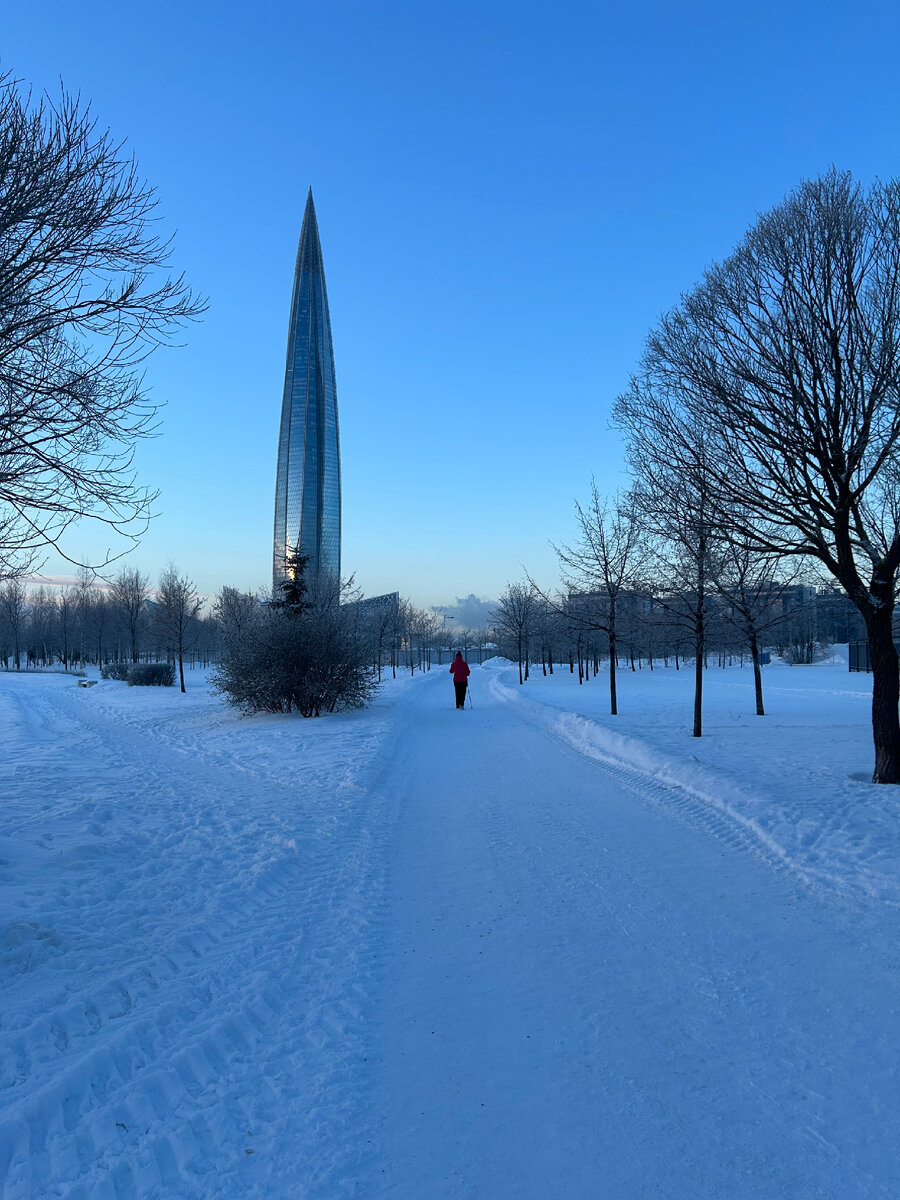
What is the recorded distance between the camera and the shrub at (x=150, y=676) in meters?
36.4

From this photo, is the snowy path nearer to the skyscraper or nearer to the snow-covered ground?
the snow-covered ground

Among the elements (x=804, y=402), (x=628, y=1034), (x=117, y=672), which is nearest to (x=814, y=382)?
(x=804, y=402)

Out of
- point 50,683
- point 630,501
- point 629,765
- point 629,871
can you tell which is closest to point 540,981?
point 629,871

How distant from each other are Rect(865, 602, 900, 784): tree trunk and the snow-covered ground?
1.01 m

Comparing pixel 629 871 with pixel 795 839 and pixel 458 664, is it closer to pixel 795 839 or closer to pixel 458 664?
pixel 795 839

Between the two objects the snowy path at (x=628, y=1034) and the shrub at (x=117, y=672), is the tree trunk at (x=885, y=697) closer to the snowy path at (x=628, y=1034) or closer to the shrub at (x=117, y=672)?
the snowy path at (x=628, y=1034)

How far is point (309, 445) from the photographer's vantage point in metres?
68.9

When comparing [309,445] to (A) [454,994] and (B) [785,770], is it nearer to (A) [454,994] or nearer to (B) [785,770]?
(B) [785,770]

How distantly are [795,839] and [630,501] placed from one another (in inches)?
244

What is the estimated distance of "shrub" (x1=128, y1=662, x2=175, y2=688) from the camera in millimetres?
36438

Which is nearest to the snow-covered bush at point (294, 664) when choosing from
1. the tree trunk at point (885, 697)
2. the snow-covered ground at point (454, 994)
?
the snow-covered ground at point (454, 994)

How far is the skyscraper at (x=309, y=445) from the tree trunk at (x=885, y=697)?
2069 inches

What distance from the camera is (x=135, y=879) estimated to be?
5836mm

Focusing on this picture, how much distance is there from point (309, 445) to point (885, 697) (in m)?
65.3
